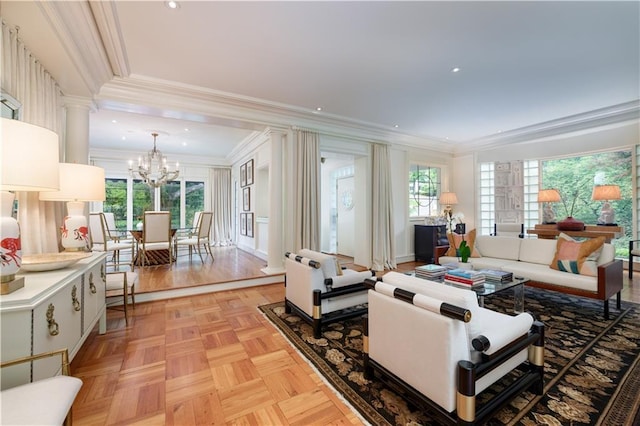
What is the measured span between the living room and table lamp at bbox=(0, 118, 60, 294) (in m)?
1.18

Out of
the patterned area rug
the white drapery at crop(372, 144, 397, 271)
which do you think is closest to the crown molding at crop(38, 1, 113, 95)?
the patterned area rug

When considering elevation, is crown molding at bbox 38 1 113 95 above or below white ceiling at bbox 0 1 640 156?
below

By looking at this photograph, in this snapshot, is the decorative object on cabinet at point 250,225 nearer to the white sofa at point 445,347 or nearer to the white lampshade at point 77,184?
the white lampshade at point 77,184

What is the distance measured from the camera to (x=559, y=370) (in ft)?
6.34

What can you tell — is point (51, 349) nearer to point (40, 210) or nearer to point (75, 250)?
point (75, 250)

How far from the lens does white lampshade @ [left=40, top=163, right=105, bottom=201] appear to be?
214 centimetres

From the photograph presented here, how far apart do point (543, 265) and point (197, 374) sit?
4.16 meters

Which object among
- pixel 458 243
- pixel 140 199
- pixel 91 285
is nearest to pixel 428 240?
pixel 458 243

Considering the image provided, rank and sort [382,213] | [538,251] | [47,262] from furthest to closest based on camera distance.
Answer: [382,213] → [538,251] → [47,262]

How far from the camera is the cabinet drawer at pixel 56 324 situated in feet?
4.13

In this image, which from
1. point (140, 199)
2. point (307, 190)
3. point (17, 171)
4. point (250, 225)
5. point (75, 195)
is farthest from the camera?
point (140, 199)

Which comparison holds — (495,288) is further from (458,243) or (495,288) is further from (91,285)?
(91,285)

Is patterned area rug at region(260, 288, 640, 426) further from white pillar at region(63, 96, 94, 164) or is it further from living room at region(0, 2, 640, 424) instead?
white pillar at region(63, 96, 94, 164)

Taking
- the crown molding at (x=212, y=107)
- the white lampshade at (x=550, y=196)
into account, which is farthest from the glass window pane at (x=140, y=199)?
the white lampshade at (x=550, y=196)
